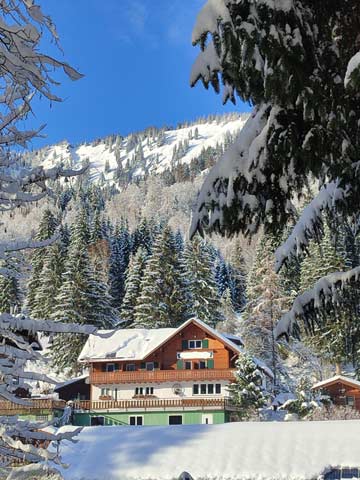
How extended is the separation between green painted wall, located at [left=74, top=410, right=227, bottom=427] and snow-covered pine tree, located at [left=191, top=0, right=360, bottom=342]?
39.1 m

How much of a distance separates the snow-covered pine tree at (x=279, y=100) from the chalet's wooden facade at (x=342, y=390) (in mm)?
41229

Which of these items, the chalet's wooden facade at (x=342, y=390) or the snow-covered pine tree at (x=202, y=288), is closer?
the chalet's wooden facade at (x=342, y=390)

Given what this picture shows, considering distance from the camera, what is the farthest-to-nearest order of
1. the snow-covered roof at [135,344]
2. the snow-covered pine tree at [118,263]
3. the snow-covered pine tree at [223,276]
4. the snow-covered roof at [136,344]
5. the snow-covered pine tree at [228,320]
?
1. the snow-covered pine tree at [223,276]
2. the snow-covered pine tree at [118,263]
3. the snow-covered pine tree at [228,320]
4. the snow-covered roof at [135,344]
5. the snow-covered roof at [136,344]

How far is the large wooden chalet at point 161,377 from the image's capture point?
1754 inches

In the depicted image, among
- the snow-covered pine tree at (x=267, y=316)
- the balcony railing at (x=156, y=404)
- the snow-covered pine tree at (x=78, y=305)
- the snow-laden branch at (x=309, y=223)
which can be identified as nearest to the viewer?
the snow-laden branch at (x=309, y=223)

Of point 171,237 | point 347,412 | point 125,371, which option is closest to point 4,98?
point 347,412

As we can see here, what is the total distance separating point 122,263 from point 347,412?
49.0m

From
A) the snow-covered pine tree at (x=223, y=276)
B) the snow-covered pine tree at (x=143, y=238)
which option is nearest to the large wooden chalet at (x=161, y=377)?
the snow-covered pine tree at (x=143, y=238)

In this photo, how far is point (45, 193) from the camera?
4855mm

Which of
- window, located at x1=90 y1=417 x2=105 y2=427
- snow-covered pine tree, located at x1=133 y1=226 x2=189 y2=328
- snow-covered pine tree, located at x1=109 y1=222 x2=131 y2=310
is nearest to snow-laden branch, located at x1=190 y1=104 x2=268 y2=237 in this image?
window, located at x1=90 y1=417 x2=105 y2=427

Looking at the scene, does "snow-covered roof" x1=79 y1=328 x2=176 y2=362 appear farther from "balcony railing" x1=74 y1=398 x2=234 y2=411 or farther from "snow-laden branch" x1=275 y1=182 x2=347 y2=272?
"snow-laden branch" x1=275 y1=182 x2=347 y2=272

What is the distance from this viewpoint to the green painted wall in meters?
43.4

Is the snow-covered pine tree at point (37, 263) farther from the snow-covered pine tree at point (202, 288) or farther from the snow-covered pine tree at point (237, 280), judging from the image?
the snow-covered pine tree at point (237, 280)

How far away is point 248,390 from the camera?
139 feet
